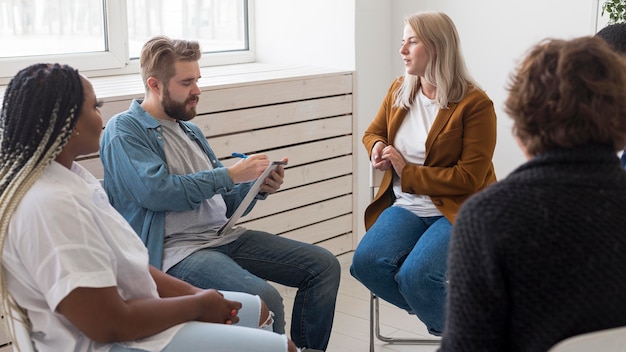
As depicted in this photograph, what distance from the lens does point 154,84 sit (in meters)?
2.40

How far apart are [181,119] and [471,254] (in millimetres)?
1460

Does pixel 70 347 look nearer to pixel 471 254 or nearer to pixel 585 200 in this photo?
pixel 471 254

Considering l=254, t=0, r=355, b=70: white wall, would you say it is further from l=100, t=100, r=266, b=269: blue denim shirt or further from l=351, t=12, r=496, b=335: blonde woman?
l=100, t=100, r=266, b=269: blue denim shirt

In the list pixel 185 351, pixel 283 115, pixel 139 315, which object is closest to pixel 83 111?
pixel 139 315

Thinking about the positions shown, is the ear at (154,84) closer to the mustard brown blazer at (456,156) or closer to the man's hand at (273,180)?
the man's hand at (273,180)

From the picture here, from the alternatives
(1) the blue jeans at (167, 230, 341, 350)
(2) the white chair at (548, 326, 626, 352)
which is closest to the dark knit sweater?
(2) the white chair at (548, 326, 626, 352)

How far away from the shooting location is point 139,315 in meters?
1.63

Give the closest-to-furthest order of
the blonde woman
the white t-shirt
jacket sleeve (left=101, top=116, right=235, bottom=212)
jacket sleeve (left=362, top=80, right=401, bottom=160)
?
the white t-shirt
jacket sleeve (left=101, top=116, right=235, bottom=212)
the blonde woman
jacket sleeve (left=362, top=80, right=401, bottom=160)

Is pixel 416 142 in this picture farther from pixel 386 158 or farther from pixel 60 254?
pixel 60 254

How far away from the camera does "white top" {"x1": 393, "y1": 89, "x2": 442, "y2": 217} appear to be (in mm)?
2764

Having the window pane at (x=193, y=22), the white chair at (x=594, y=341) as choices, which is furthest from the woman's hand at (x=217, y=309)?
the window pane at (x=193, y=22)

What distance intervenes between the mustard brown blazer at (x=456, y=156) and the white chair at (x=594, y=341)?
150 cm

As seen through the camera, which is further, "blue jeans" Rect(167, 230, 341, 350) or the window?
the window

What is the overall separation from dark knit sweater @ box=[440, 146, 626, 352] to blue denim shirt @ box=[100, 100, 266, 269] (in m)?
1.23
